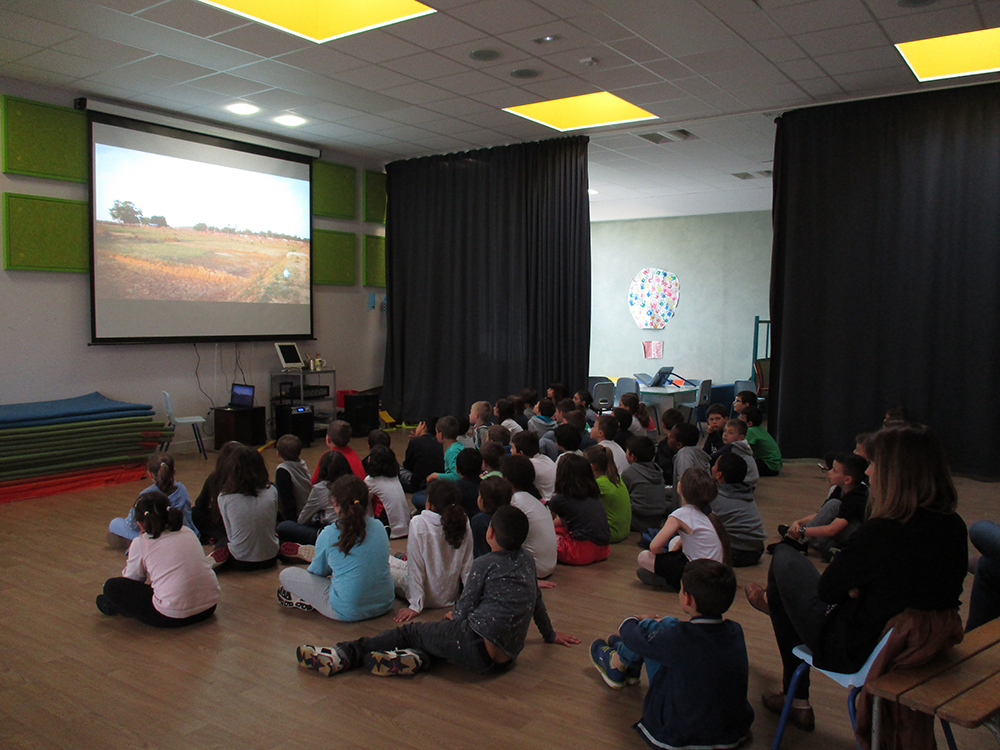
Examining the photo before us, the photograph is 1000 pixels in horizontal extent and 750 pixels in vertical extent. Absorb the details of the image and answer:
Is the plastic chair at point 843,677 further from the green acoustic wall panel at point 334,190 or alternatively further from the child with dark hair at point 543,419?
the green acoustic wall panel at point 334,190

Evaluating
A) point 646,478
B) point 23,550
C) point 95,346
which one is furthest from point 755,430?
point 95,346

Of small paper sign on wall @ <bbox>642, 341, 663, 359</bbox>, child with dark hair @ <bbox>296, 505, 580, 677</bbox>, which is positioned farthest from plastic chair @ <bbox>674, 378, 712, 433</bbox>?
child with dark hair @ <bbox>296, 505, 580, 677</bbox>

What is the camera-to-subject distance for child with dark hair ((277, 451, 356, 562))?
423 centimetres

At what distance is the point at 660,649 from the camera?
236 centimetres

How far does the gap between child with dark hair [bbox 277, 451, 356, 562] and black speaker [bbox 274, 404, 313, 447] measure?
3.99 meters

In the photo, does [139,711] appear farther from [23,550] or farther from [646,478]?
[646,478]

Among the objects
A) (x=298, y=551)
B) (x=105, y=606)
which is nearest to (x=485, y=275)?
(x=298, y=551)

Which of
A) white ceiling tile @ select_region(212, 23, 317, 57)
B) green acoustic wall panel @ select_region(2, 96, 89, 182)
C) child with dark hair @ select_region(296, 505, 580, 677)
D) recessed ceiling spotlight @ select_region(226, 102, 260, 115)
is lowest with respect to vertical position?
child with dark hair @ select_region(296, 505, 580, 677)

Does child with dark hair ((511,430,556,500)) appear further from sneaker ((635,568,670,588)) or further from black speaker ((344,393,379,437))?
black speaker ((344,393,379,437))

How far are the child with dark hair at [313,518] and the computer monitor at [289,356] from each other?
4.29m

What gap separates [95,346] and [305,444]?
234 cm

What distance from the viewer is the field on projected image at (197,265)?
712 cm

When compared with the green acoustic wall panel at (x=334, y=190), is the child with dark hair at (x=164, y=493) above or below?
below

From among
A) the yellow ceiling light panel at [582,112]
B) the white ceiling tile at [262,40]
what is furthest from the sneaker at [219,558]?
the yellow ceiling light panel at [582,112]
